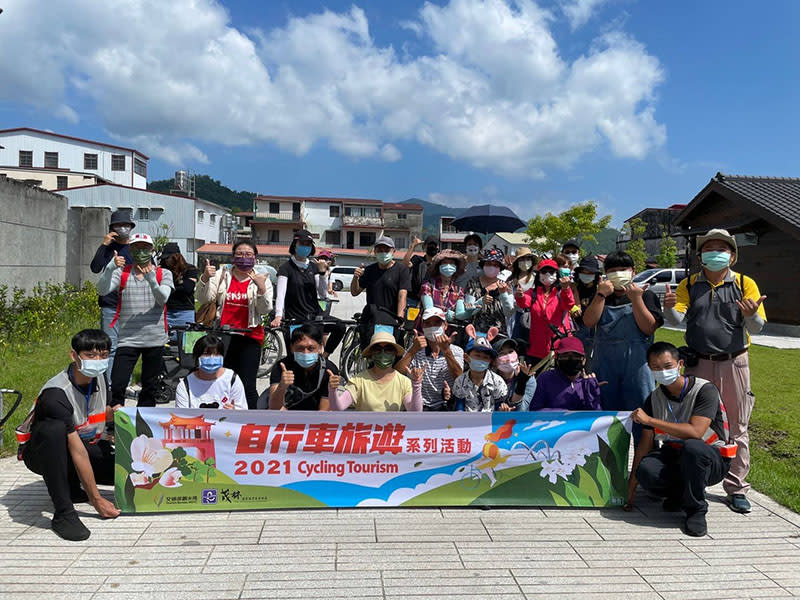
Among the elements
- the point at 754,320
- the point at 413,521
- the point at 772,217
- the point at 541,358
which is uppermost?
the point at 772,217

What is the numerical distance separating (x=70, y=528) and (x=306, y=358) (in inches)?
76.3

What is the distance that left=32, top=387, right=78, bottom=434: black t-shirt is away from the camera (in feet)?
12.5

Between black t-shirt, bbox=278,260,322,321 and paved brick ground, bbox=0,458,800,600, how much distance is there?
2.66 metres

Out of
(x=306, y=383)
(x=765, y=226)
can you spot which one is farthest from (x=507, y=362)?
(x=765, y=226)

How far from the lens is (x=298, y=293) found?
640 cm

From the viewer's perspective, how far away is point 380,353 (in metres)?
4.69

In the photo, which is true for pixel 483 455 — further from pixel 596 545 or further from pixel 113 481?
pixel 113 481

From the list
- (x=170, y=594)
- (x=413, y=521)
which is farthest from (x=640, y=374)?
(x=170, y=594)

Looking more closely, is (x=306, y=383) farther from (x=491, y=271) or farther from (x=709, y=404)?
(x=709, y=404)

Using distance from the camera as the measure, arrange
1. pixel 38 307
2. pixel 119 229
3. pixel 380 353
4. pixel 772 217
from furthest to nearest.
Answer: pixel 772 217 < pixel 38 307 < pixel 119 229 < pixel 380 353

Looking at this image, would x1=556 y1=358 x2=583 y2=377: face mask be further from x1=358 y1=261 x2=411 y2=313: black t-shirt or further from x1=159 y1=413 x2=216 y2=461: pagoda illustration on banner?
x1=159 y1=413 x2=216 y2=461: pagoda illustration on banner

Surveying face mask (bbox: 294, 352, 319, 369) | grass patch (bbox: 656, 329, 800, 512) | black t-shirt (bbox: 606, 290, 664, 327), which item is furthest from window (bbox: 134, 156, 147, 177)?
black t-shirt (bbox: 606, 290, 664, 327)

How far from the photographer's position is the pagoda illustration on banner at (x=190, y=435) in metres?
4.15

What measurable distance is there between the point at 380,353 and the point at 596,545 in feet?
6.56
